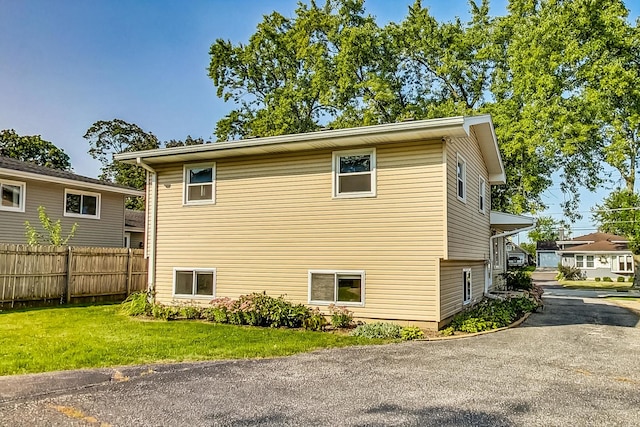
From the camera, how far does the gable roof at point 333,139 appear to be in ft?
31.2

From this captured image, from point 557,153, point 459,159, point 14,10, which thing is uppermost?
point 14,10

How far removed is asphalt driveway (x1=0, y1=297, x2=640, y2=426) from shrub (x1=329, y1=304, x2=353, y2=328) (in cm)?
176

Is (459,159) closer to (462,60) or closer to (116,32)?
(116,32)

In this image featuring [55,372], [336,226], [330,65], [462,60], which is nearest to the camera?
[55,372]

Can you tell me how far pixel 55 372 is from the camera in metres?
6.32

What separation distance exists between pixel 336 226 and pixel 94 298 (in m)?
9.08

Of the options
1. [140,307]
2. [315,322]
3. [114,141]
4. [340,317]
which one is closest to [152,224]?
[140,307]

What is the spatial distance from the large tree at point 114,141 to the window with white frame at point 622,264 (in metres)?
44.1

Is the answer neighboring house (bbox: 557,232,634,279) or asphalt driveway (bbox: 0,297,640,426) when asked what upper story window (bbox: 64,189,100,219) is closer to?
asphalt driveway (bbox: 0,297,640,426)

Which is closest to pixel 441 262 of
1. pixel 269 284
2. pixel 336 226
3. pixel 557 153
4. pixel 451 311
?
pixel 451 311

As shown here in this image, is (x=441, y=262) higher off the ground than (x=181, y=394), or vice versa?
(x=441, y=262)

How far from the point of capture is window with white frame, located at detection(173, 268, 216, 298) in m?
12.0

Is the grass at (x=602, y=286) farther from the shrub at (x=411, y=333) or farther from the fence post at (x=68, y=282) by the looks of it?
the fence post at (x=68, y=282)

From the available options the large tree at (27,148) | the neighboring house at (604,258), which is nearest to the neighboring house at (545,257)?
the neighboring house at (604,258)
